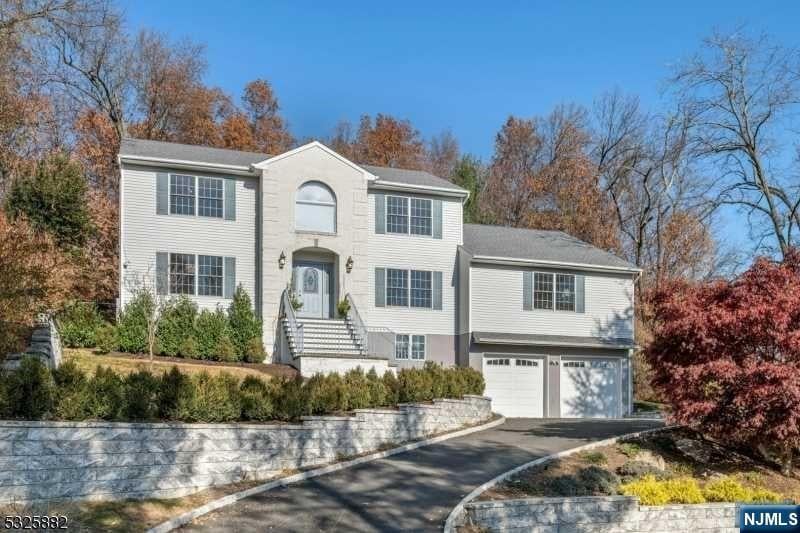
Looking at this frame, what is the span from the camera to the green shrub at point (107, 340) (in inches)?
779

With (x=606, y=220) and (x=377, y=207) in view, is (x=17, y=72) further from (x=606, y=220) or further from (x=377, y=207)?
(x=606, y=220)

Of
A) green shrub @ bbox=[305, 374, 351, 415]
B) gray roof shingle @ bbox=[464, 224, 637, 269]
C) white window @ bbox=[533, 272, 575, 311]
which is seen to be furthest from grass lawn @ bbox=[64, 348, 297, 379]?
white window @ bbox=[533, 272, 575, 311]

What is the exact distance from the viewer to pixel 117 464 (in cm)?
966

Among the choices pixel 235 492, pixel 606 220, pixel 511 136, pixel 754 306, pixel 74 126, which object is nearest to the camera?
pixel 235 492

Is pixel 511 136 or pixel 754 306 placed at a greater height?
pixel 511 136

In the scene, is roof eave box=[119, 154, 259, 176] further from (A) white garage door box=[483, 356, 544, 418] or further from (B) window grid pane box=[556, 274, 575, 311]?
(B) window grid pane box=[556, 274, 575, 311]

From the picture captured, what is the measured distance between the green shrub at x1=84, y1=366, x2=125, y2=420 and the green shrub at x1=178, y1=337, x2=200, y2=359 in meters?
10.4

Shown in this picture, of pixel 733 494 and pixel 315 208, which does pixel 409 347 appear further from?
pixel 733 494

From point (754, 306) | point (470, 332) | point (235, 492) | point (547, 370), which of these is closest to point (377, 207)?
point (470, 332)

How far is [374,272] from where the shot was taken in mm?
23266

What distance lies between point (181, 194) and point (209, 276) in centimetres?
254

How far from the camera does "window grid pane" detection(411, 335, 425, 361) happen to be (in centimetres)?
2353

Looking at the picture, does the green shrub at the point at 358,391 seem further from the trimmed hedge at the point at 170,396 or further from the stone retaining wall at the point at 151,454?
the stone retaining wall at the point at 151,454

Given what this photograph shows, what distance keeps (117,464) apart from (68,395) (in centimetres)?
111
